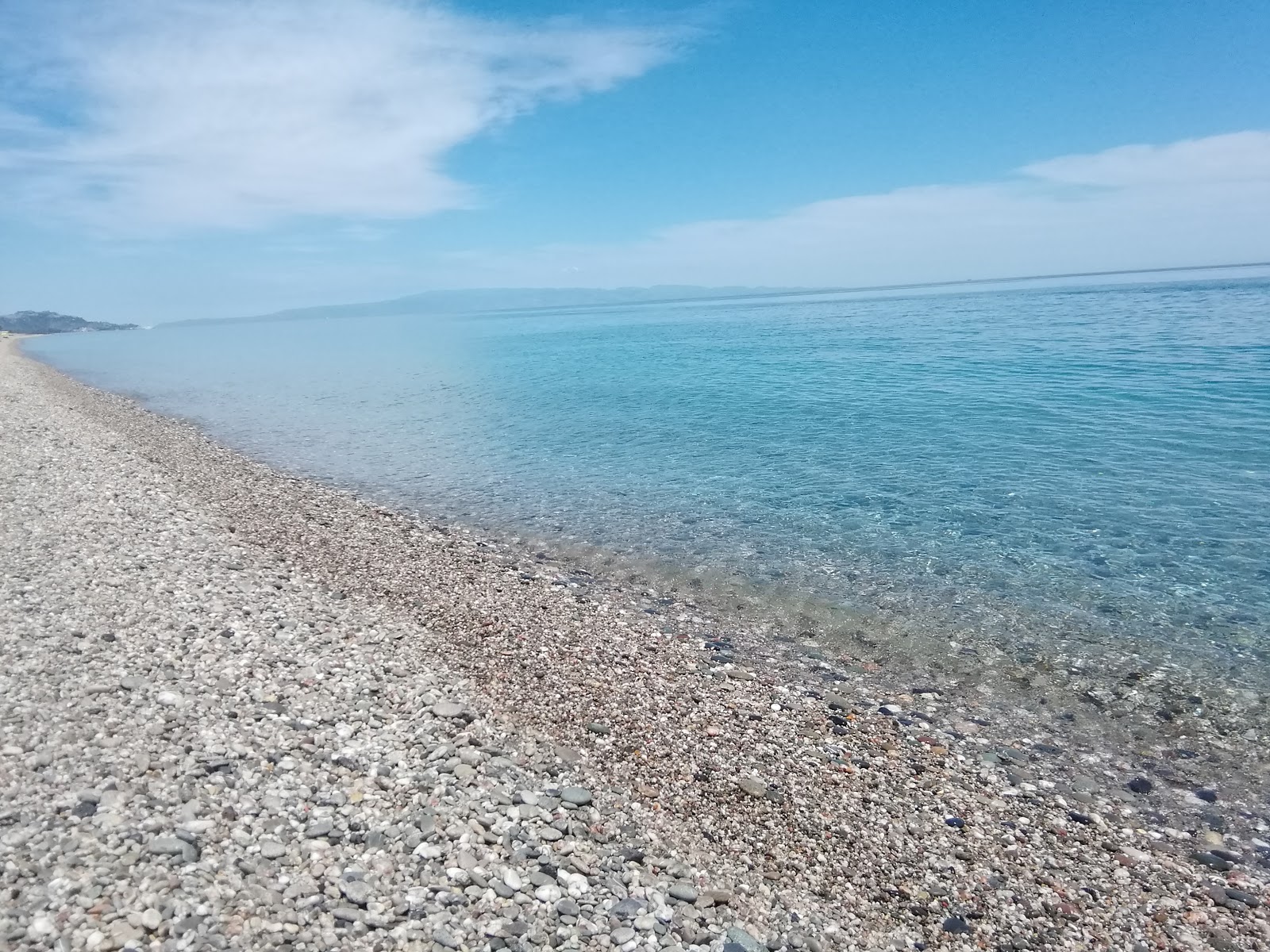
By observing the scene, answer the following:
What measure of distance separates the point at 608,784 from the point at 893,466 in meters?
19.3

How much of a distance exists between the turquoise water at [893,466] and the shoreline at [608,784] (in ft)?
13.5

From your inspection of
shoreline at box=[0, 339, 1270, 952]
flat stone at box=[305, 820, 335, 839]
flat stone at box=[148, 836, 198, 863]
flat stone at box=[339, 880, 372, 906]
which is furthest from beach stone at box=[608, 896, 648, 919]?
flat stone at box=[148, 836, 198, 863]

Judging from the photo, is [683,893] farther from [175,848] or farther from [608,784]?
[175,848]

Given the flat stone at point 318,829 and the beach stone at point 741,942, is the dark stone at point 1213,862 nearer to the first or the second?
the beach stone at point 741,942

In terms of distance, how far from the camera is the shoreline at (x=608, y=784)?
6.05m

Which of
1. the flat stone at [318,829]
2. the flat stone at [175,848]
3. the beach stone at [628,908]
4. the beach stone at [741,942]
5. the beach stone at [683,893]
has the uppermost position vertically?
the flat stone at [175,848]

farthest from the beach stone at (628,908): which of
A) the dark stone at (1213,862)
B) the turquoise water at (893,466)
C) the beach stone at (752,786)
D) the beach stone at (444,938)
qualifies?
the turquoise water at (893,466)

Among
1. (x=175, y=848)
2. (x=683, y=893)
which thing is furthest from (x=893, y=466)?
(x=175, y=848)

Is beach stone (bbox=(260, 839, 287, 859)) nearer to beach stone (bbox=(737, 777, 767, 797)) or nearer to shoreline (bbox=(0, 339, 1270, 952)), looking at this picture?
shoreline (bbox=(0, 339, 1270, 952))

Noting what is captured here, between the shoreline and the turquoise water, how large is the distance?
4112 millimetres

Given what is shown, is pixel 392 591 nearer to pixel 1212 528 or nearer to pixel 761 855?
pixel 761 855

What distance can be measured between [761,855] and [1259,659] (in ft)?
32.6

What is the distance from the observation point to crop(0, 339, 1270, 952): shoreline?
6.05 metres

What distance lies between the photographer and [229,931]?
525 centimetres
